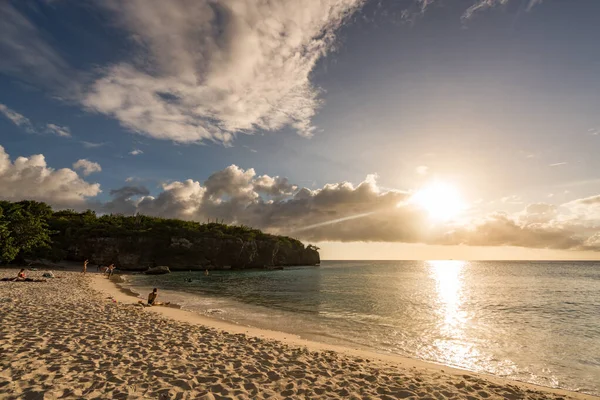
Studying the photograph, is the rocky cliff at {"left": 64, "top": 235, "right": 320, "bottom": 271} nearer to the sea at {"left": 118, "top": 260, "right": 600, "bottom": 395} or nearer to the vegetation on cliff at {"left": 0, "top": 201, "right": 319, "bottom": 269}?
the vegetation on cliff at {"left": 0, "top": 201, "right": 319, "bottom": 269}

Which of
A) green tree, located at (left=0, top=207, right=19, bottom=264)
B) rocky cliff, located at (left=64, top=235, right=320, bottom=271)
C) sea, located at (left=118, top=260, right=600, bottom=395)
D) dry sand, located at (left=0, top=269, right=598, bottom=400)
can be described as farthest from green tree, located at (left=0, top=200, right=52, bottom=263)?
dry sand, located at (left=0, top=269, right=598, bottom=400)

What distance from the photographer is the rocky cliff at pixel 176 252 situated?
9025 cm

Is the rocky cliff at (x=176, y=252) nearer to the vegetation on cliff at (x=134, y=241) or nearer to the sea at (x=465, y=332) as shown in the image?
the vegetation on cliff at (x=134, y=241)

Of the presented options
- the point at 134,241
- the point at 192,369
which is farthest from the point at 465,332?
the point at 134,241

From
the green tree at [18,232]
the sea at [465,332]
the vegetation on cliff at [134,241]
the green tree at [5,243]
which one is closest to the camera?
the sea at [465,332]

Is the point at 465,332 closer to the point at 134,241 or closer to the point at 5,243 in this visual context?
the point at 5,243

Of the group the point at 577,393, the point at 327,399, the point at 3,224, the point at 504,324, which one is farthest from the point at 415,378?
the point at 3,224

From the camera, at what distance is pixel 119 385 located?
26.5 feet

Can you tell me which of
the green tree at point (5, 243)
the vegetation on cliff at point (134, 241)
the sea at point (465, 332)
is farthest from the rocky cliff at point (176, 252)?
the sea at point (465, 332)

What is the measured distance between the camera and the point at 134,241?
96750 millimetres

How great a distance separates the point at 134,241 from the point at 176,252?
555 inches

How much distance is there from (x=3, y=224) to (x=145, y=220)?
226 feet

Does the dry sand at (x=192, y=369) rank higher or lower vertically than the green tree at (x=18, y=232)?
Answer: lower

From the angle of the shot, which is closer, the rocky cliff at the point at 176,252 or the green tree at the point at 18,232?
the green tree at the point at 18,232
